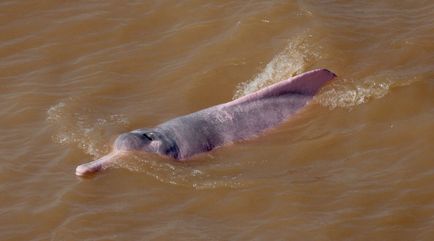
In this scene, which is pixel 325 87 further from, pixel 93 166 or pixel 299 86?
pixel 93 166

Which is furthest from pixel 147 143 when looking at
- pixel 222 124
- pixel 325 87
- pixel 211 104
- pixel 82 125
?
pixel 325 87

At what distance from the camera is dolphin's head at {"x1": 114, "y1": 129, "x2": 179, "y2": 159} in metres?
11.7

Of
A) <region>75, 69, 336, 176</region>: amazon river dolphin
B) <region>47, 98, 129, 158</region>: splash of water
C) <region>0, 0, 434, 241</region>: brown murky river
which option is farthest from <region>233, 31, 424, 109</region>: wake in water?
<region>47, 98, 129, 158</region>: splash of water

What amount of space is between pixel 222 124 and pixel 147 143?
44.6 inches

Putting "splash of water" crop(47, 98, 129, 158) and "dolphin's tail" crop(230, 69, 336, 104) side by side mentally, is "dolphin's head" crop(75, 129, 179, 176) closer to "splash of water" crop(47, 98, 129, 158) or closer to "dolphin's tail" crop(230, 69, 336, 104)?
"splash of water" crop(47, 98, 129, 158)

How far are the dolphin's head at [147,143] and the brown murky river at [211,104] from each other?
0.16 m

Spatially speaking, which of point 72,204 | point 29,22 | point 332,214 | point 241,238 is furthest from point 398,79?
point 29,22

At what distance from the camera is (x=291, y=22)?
14992 millimetres

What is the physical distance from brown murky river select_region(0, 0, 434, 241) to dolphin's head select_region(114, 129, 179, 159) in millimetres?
158

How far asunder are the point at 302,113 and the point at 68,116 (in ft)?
10.7

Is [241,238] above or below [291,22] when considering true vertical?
below

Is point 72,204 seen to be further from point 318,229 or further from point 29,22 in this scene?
point 29,22

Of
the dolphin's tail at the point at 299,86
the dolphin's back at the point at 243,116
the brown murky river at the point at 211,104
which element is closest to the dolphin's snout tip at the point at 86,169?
the brown murky river at the point at 211,104

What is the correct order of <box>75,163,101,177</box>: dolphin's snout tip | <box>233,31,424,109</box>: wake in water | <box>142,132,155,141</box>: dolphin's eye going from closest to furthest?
<box>75,163,101,177</box>: dolphin's snout tip
<box>142,132,155,141</box>: dolphin's eye
<box>233,31,424,109</box>: wake in water
